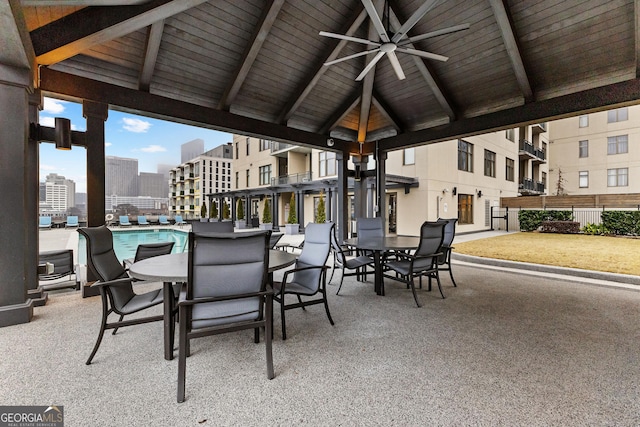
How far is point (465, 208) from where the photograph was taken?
14.4 m

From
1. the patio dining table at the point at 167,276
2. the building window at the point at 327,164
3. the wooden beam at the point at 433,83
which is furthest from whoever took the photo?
the building window at the point at 327,164

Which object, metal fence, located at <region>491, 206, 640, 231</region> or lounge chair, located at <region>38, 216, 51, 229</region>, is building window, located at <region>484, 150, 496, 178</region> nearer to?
metal fence, located at <region>491, 206, 640, 231</region>

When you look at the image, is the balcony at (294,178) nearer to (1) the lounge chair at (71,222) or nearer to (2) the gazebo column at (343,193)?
(2) the gazebo column at (343,193)

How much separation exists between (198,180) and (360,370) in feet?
138

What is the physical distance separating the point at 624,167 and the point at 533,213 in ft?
28.3

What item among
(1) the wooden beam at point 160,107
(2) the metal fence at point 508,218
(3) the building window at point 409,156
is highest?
(3) the building window at point 409,156

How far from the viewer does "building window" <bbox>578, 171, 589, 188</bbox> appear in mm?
19531

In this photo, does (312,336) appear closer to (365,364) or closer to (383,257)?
(365,364)

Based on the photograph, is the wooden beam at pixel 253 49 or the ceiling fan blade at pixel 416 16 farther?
the wooden beam at pixel 253 49

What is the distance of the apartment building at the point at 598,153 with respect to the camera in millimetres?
17516

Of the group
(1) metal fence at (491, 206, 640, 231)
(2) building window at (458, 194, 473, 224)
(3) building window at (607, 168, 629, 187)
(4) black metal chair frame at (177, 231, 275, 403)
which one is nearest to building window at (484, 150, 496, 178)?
(1) metal fence at (491, 206, 640, 231)

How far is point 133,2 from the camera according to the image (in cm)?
331

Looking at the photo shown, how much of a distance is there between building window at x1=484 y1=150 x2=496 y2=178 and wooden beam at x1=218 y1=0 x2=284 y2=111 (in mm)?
14434

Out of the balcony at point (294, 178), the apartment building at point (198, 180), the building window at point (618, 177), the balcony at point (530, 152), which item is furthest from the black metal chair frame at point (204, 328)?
the apartment building at point (198, 180)
